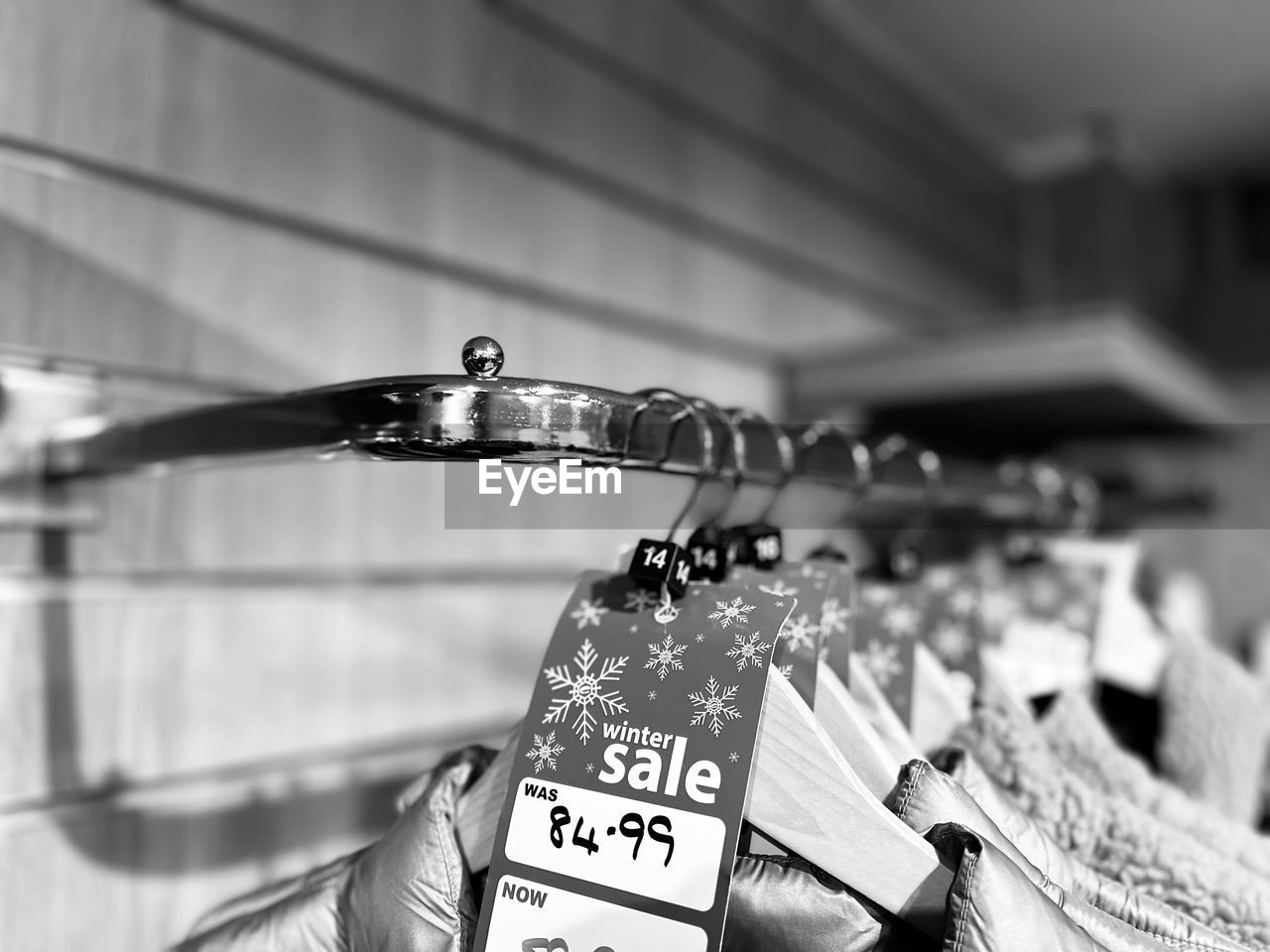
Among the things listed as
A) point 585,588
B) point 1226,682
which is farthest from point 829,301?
point 585,588

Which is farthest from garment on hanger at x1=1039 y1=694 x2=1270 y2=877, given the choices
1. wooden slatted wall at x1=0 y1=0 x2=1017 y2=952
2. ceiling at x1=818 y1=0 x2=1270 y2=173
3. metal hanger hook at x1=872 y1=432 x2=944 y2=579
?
ceiling at x1=818 y1=0 x2=1270 y2=173

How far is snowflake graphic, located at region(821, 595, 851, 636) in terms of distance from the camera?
55 cm

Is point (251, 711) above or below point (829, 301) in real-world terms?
below

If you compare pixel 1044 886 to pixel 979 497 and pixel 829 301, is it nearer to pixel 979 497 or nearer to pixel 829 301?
pixel 979 497

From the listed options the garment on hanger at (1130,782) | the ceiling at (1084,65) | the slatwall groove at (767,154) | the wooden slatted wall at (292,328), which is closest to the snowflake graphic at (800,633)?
the garment on hanger at (1130,782)

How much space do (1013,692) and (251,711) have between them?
2.24ft

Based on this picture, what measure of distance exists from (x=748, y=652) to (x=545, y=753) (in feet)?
0.36

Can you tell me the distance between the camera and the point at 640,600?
0.48m

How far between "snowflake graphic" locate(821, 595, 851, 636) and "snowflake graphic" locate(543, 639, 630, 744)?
0.15 metres

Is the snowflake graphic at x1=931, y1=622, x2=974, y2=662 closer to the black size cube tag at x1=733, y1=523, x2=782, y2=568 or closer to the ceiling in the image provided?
the black size cube tag at x1=733, y1=523, x2=782, y2=568

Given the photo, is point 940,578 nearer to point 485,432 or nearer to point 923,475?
point 923,475

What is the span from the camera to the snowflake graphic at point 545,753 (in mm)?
449

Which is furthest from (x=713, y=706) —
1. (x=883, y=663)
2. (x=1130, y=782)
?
(x=1130, y=782)

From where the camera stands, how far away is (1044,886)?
0.43 metres
